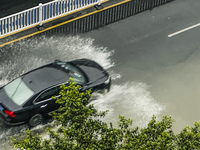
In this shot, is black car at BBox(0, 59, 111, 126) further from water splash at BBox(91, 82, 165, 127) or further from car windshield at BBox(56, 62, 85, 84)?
water splash at BBox(91, 82, 165, 127)

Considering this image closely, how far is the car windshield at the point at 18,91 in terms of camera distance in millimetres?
18922

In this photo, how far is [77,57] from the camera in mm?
22703

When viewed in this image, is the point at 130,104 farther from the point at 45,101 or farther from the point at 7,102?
the point at 7,102

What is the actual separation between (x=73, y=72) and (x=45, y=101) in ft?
6.05

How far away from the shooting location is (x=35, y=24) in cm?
2381

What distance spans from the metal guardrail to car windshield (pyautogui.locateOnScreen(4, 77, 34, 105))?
4107mm

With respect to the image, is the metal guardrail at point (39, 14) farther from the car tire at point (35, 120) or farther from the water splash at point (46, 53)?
the car tire at point (35, 120)

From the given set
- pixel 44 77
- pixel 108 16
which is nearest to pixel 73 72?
pixel 44 77

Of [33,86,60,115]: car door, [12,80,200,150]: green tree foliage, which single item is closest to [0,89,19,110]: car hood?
[33,86,60,115]: car door

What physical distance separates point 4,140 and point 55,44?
5.89 m

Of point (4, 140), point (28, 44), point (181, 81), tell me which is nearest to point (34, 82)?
point (4, 140)

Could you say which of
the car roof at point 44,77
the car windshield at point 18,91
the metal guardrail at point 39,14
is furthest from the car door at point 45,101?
the metal guardrail at point 39,14

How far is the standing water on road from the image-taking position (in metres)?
20.4

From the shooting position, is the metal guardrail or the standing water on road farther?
the metal guardrail
